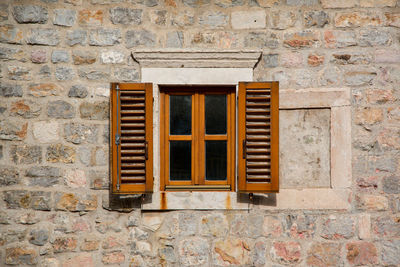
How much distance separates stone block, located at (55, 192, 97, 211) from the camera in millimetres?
3635

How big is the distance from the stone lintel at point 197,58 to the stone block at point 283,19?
0.31 m

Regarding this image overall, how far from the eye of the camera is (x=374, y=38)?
362 centimetres

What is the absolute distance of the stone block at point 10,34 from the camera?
365 centimetres

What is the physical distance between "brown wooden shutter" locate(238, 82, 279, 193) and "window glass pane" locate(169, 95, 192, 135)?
0.51 m

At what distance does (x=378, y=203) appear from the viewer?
3.59 meters

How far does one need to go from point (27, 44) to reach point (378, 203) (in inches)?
138

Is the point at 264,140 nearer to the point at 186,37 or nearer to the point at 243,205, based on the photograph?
the point at 243,205

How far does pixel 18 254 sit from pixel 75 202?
70 cm

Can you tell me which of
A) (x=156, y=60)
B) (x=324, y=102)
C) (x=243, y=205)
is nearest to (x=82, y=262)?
(x=243, y=205)

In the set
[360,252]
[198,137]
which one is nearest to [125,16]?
[198,137]

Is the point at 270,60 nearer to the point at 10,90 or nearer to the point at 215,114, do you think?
the point at 215,114

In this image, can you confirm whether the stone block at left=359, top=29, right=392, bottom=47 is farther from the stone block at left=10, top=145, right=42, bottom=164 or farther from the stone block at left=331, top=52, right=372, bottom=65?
the stone block at left=10, top=145, right=42, bottom=164

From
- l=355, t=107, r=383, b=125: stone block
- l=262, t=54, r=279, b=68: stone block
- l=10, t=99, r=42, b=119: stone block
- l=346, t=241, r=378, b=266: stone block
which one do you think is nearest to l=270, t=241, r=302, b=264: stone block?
l=346, t=241, r=378, b=266: stone block

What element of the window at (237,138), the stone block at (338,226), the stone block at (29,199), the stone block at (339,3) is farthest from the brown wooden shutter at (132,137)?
the stone block at (339,3)
